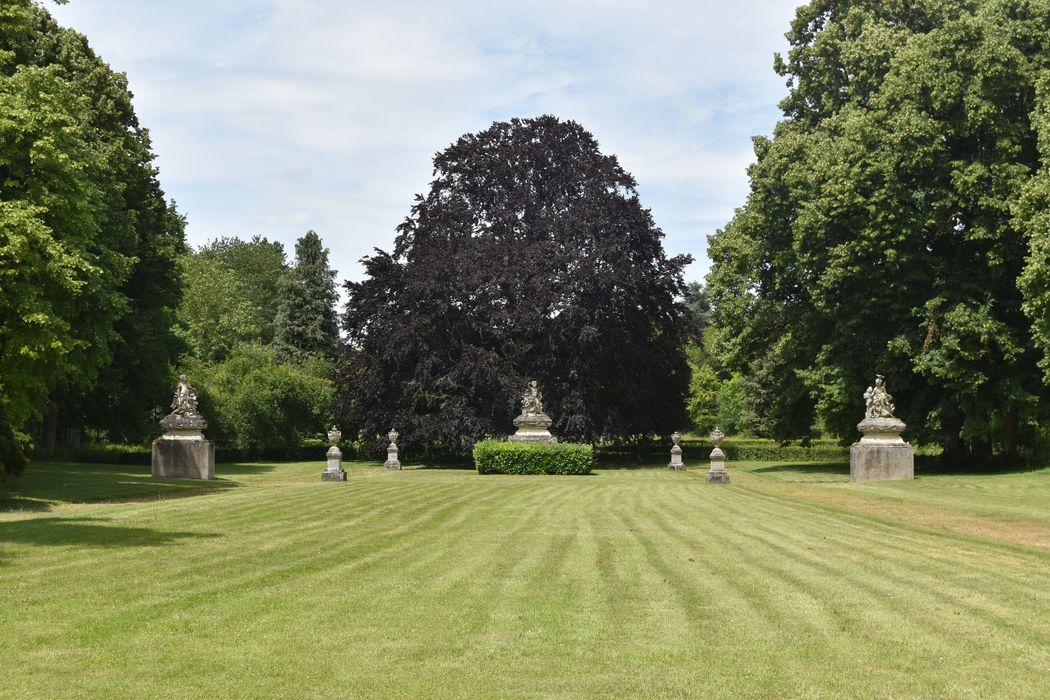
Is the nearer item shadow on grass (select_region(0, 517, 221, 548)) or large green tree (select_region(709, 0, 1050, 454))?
shadow on grass (select_region(0, 517, 221, 548))

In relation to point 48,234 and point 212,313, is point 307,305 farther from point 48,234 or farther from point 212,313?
point 48,234

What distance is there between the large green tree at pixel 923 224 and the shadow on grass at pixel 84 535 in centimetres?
2543

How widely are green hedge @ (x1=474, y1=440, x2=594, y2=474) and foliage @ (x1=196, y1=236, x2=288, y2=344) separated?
2291 inches

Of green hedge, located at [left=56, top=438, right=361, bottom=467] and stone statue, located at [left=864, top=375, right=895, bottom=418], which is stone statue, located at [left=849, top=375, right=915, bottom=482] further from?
green hedge, located at [left=56, top=438, right=361, bottom=467]

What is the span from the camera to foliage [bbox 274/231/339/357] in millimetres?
76375

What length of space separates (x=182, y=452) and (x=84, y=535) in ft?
52.6

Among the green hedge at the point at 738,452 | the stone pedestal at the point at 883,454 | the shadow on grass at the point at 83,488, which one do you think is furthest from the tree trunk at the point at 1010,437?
the shadow on grass at the point at 83,488

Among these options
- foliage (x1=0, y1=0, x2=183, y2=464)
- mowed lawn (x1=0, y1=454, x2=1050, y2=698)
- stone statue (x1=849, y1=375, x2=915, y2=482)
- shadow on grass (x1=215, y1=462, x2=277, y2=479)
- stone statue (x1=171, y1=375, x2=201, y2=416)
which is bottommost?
Answer: shadow on grass (x1=215, y1=462, x2=277, y2=479)

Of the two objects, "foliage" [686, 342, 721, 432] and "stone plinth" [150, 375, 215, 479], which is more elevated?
"foliage" [686, 342, 721, 432]

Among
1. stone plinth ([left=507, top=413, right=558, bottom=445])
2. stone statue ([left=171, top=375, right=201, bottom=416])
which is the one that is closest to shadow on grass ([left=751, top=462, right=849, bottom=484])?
stone plinth ([left=507, top=413, right=558, bottom=445])

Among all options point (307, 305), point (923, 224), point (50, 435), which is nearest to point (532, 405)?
point (923, 224)

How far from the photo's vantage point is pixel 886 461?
1185 inches

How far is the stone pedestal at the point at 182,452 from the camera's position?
28.8 m

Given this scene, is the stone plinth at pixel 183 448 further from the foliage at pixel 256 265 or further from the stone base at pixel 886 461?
the foliage at pixel 256 265
